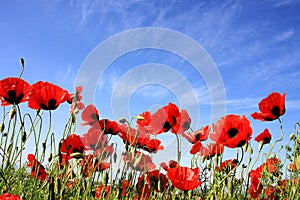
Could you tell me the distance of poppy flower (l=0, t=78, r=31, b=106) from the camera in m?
2.49

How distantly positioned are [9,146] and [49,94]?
487 millimetres

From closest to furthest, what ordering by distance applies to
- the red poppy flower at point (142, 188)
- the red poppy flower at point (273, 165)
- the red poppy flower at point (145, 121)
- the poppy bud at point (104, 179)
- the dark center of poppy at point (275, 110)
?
1. the poppy bud at point (104, 179)
2. the red poppy flower at point (142, 188)
3. the red poppy flower at point (145, 121)
4. the dark center of poppy at point (275, 110)
5. the red poppy flower at point (273, 165)

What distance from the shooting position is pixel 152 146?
2.79 metres

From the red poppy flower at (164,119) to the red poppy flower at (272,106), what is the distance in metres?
0.87

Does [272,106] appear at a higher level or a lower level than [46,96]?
higher

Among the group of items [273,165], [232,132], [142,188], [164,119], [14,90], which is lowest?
[142,188]

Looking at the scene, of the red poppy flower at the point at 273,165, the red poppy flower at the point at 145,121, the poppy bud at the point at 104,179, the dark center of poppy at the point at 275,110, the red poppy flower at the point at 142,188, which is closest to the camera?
the poppy bud at the point at 104,179

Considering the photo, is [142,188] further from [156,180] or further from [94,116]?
[94,116]

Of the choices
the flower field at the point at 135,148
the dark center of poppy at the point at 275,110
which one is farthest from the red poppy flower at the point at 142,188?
the dark center of poppy at the point at 275,110

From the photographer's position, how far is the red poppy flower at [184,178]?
2086mm

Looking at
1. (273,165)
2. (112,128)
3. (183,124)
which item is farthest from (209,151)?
(112,128)

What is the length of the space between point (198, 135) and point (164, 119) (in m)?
0.40

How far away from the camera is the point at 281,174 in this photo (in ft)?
10.2

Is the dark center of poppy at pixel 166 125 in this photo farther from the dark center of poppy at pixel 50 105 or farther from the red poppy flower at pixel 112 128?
the dark center of poppy at pixel 50 105
